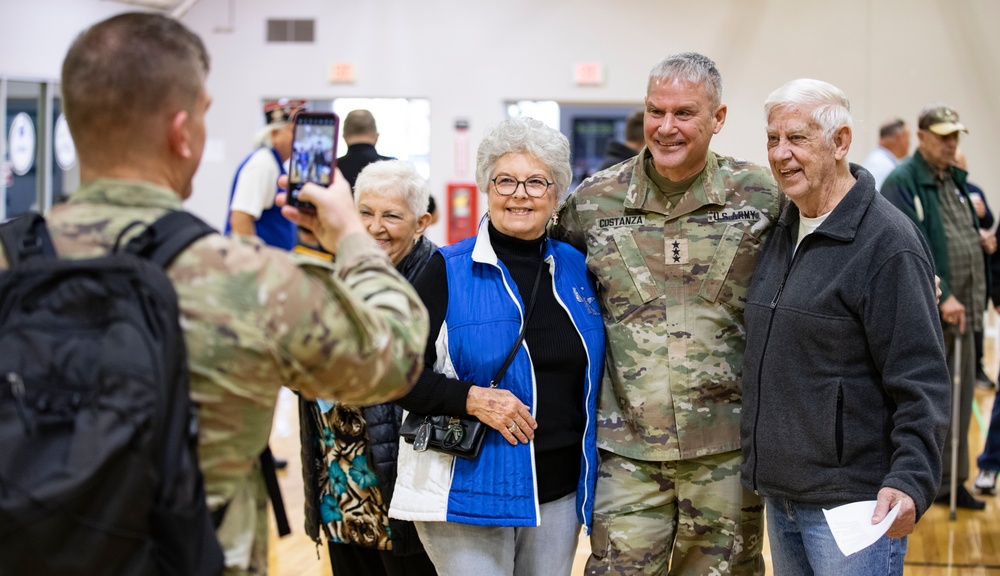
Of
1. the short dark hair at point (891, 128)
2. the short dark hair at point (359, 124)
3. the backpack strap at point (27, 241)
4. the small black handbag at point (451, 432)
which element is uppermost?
the short dark hair at point (891, 128)

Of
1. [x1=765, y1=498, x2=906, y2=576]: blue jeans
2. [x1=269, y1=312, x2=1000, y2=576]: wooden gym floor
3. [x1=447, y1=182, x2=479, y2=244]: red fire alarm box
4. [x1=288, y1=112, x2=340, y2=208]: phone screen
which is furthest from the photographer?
[x1=447, y1=182, x2=479, y2=244]: red fire alarm box

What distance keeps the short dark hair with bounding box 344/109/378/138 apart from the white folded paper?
10.8ft

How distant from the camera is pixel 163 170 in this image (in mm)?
1546

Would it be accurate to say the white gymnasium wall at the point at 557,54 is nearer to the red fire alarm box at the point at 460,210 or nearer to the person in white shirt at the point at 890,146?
the red fire alarm box at the point at 460,210

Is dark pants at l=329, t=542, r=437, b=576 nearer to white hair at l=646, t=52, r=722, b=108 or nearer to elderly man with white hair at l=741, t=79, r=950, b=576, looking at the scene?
elderly man with white hair at l=741, t=79, r=950, b=576

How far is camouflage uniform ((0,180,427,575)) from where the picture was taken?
145cm

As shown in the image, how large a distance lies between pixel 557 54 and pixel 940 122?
586 cm

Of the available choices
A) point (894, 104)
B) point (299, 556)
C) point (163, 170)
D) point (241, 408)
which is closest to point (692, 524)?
point (241, 408)

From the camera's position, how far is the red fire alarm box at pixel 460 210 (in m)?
10.8

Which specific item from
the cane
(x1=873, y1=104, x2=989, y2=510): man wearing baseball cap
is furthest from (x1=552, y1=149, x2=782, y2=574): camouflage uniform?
(x1=873, y1=104, x2=989, y2=510): man wearing baseball cap

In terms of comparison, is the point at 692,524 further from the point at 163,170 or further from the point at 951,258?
the point at 951,258

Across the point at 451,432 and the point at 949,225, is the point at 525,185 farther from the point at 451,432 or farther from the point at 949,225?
the point at 949,225

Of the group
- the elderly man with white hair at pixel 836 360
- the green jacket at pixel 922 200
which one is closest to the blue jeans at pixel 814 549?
the elderly man with white hair at pixel 836 360

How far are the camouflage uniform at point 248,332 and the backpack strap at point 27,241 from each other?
0.07 feet
